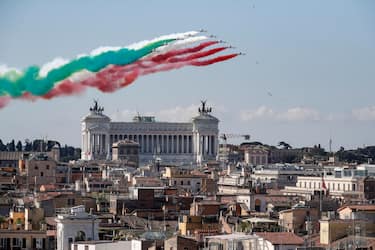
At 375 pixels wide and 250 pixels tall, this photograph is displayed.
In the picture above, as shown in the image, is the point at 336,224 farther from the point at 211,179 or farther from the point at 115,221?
the point at 211,179

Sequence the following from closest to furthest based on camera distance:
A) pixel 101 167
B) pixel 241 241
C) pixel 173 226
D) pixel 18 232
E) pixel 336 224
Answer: pixel 241 241 < pixel 336 224 < pixel 18 232 < pixel 173 226 < pixel 101 167

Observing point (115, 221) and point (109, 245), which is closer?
point (109, 245)

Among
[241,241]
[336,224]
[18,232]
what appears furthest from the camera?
[18,232]

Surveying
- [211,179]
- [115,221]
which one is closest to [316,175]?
[211,179]

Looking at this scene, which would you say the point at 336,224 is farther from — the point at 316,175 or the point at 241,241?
the point at 316,175

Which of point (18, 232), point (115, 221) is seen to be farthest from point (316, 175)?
point (18, 232)

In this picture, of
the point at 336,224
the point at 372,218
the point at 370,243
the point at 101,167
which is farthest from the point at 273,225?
the point at 101,167

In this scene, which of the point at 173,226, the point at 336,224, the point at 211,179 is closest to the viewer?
the point at 336,224

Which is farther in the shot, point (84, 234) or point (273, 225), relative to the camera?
point (273, 225)

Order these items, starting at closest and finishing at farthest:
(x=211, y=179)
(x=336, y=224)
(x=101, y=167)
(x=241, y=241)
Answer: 1. (x=241, y=241)
2. (x=336, y=224)
3. (x=211, y=179)
4. (x=101, y=167)
